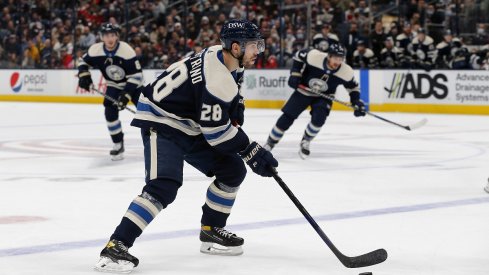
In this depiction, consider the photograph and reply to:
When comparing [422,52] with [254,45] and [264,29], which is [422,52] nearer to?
[264,29]

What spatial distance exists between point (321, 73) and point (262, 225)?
4.22m

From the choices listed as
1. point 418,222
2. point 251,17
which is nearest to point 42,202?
point 418,222

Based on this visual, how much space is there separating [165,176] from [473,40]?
1139cm

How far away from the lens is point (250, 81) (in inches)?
634

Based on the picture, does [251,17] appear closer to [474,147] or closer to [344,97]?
[344,97]

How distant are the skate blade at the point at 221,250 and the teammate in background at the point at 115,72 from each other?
171 inches

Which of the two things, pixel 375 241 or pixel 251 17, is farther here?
pixel 251 17

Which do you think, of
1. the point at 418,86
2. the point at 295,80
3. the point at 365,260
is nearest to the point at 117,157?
the point at 295,80

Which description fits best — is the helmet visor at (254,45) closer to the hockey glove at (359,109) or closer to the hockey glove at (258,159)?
the hockey glove at (258,159)

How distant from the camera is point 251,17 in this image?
1689cm

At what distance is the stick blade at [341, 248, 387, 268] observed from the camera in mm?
A: 3648

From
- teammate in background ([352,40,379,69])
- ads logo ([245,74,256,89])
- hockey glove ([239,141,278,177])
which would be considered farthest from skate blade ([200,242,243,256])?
ads logo ([245,74,256,89])

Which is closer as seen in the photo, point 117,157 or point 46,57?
point 117,157

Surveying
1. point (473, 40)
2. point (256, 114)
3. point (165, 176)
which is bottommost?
point (256, 114)
